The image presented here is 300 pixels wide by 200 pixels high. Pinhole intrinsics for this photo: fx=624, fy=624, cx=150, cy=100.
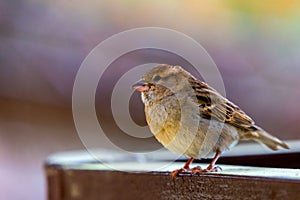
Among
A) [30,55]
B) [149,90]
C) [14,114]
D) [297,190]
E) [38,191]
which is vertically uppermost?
[30,55]

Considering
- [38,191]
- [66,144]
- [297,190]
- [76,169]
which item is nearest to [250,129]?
[76,169]

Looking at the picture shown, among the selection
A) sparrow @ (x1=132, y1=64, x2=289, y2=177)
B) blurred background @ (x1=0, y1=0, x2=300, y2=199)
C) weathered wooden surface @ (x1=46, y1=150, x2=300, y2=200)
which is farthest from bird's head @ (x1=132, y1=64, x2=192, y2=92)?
blurred background @ (x1=0, y1=0, x2=300, y2=199)

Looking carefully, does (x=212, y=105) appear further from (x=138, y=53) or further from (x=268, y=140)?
(x=138, y=53)

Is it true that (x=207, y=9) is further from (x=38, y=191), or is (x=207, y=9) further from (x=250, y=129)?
(x=250, y=129)

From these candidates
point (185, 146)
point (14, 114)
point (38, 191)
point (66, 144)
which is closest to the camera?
point (185, 146)

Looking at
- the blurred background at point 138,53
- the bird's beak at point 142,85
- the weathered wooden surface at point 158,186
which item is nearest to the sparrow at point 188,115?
the bird's beak at point 142,85

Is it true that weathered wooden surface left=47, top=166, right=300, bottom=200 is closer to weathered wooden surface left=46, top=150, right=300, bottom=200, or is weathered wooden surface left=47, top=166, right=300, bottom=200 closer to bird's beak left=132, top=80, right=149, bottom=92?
weathered wooden surface left=46, top=150, right=300, bottom=200

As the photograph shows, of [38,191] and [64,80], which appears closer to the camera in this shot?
[38,191]
